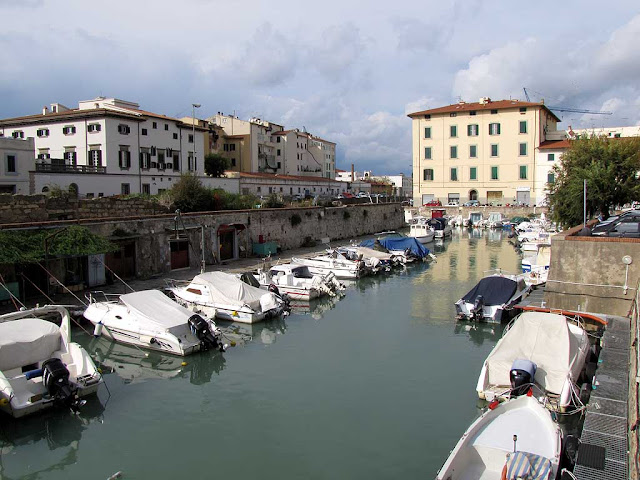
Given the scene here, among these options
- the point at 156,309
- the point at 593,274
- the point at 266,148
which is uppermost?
the point at 266,148

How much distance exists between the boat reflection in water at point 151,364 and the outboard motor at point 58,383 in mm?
2643

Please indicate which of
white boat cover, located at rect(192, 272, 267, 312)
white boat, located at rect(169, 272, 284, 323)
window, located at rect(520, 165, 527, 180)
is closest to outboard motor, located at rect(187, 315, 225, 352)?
white boat, located at rect(169, 272, 284, 323)

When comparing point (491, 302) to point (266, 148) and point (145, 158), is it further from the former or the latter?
point (266, 148)

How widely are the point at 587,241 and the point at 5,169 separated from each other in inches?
1450

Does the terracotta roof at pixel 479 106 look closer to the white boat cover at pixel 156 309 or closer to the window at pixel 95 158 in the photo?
the window at pixel 95 158

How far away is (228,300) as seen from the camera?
2264 cm

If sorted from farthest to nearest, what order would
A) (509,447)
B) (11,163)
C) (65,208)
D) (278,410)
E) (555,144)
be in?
(555,144), (11,163), (65,208), (278,410), (509,447)

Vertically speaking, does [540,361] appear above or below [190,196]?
below

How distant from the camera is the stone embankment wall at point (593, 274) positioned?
18.6m

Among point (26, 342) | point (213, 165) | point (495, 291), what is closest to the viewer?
point (26, 342)

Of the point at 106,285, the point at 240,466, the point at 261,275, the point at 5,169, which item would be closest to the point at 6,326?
the point at 240,466

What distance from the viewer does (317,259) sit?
110 feet

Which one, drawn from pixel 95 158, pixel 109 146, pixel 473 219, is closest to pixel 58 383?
pixel 109 146

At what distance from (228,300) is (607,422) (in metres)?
15.2
